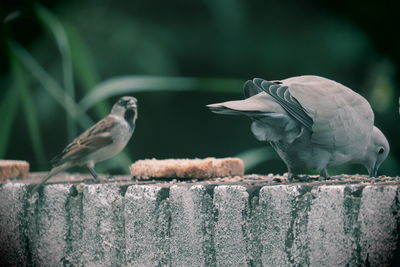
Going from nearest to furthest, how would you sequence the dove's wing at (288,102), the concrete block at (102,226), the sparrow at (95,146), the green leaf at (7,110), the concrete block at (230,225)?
the concrete block at (230,225) → the dove's wing at (288,102) → the concrete block at (102,226) → the sparrow at (95,146) → the green leaf at (7,110)

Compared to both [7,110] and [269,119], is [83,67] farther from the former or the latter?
[269,119]

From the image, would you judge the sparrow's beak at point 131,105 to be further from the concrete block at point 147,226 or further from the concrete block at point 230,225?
the concrete block at point 230,225

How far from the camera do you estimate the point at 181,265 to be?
230 cm

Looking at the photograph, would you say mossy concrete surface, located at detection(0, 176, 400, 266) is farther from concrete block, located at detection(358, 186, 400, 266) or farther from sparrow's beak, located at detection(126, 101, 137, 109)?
sparrow's beak, located at detection(126, 101, 137, 109)

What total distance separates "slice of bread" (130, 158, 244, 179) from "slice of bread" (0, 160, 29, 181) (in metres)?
0.66

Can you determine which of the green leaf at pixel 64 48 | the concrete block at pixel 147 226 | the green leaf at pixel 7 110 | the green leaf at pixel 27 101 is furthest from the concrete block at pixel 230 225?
the green leaf at pixel 7 110

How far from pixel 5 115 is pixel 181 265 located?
2255 mm

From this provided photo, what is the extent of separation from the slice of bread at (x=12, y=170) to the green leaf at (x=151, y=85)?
0.75 metres

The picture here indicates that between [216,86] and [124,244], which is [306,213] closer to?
[124,244]

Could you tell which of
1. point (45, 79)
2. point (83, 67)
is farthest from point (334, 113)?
point (45, 79)

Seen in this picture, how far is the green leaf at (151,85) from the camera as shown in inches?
150

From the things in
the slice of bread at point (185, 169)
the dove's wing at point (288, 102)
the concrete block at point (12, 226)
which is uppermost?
the dove's wing at point (288, 102)

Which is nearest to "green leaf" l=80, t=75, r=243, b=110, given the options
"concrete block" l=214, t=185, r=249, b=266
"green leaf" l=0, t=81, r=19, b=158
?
"green leaf" l=0, t=81, r=19, b=158

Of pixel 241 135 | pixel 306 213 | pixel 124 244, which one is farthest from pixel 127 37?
pixel 306 213
